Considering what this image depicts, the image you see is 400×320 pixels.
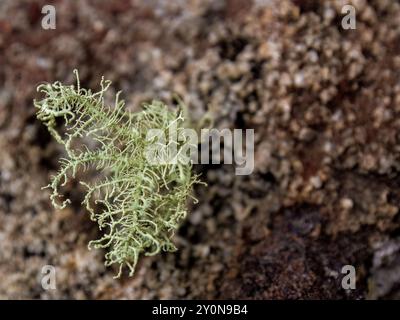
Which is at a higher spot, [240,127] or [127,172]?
[240,127]

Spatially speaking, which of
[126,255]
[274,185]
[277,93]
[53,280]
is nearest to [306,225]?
[274,185]

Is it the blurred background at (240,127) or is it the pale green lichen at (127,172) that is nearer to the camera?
the pale green lichen at (127,172)

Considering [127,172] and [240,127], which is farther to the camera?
[240,127]

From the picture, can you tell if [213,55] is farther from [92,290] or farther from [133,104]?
[92,290]

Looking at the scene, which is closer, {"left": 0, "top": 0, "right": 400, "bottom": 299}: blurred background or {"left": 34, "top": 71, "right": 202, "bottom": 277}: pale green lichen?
{"left": 34, "top": 71, "right": 202, "bottom": 277}: pale green lichen
